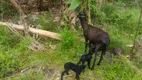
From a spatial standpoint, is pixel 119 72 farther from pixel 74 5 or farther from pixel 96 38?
pixel 74 5

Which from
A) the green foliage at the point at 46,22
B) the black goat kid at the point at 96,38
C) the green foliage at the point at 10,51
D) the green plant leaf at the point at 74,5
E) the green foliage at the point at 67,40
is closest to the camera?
the black goat kid at the point at 96,38

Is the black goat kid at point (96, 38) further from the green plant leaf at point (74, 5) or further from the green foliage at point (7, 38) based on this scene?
the green foliage at point (7, 38)

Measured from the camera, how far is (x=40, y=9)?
7.16 m

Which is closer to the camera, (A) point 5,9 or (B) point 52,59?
(B) point 52,59

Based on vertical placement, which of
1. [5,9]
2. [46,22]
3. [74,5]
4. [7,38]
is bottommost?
[7,38]

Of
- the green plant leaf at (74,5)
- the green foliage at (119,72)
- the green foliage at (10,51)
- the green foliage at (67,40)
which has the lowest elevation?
the green foliage at (119,72)

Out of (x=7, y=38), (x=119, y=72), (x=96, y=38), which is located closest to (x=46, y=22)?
(x=7, y=38)

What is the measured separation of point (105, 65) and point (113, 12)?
8.30ft

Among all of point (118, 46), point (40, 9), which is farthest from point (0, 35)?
point (118, 46)

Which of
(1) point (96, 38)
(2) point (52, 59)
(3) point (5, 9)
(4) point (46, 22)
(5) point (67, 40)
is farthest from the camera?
(3) point (5, 9)

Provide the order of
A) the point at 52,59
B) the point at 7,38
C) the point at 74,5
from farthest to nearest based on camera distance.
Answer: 1. the point at 7,38
2. the point at 52,59
3. the point at 74,5

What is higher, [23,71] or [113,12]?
[113,12]

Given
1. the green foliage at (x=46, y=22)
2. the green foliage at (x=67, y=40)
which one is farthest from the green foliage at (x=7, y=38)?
the green foliage at (x=67, y=40)

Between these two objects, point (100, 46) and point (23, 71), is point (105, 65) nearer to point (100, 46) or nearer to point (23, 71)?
point (100, 46)
